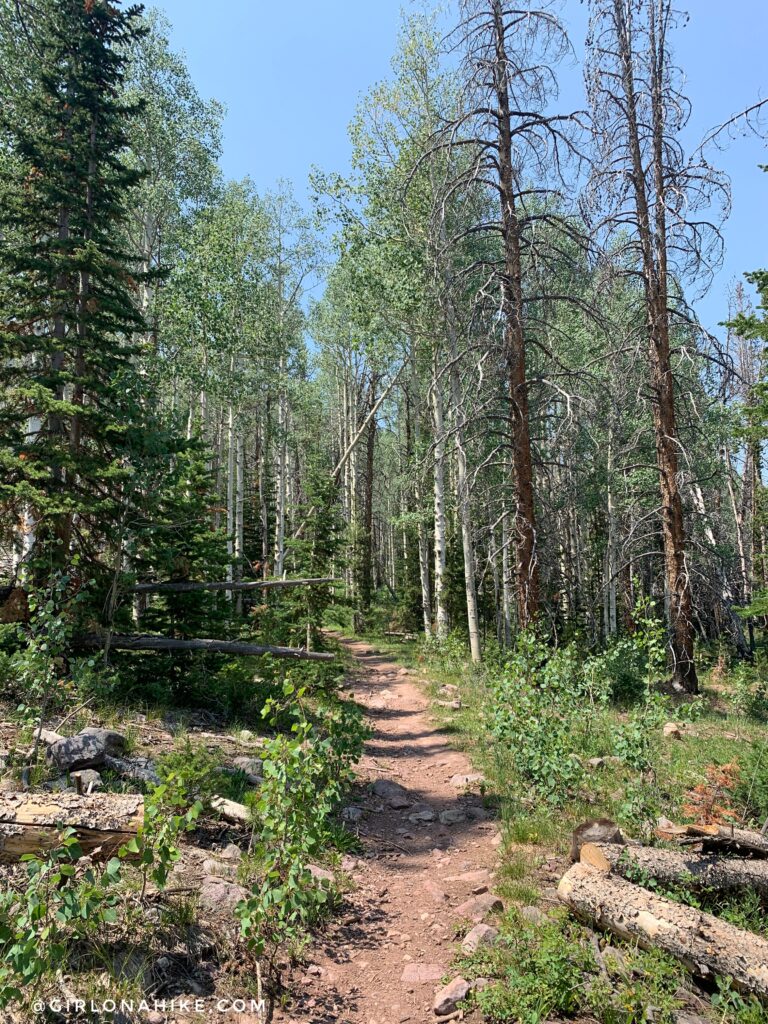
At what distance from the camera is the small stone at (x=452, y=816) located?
5.96 meters

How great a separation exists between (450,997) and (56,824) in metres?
2.45

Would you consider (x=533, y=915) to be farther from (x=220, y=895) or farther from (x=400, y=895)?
(x=220, y=895)

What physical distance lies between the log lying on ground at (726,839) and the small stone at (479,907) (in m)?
1.46

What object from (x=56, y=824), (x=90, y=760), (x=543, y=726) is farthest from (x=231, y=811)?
(x=543, y=726)

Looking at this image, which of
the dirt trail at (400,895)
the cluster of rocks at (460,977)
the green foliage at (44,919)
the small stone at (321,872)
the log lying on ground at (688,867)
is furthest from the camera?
the small stone at (321,872)

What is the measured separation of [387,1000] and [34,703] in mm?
4773

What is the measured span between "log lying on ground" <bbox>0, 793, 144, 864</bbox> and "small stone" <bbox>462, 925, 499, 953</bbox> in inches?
85.1

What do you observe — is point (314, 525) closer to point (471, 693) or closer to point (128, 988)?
point (471, 693)

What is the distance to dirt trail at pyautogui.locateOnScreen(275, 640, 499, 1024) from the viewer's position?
341 centimetres

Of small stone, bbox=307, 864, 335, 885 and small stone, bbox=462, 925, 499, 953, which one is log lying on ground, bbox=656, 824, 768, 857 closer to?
small stone, bbox=462, 925, 499, 953

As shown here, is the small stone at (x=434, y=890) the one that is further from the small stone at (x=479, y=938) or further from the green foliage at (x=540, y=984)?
the green foliage at (x=540, y=984)

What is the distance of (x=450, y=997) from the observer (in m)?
3.30

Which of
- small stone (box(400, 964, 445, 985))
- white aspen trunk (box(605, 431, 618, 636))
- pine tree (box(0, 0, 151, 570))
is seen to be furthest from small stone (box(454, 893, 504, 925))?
white aspen trunk (box(605, 431, 618, 636))

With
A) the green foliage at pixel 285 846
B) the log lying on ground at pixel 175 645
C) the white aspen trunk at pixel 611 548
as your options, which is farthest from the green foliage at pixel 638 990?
the white aspen trunk at pixel 611 548
